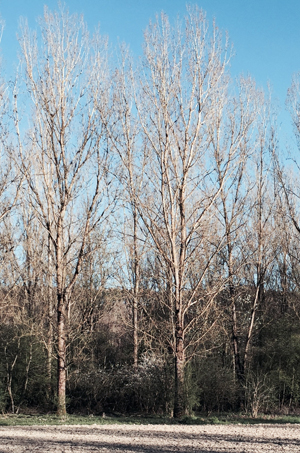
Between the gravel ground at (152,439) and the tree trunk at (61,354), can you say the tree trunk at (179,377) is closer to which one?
the gravel ground at (152,439)

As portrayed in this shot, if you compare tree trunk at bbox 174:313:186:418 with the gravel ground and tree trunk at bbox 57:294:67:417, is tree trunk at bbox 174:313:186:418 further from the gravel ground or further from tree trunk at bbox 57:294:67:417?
tree trunk at bbox 57:294:67:417

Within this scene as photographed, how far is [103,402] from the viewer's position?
17672 millimetres

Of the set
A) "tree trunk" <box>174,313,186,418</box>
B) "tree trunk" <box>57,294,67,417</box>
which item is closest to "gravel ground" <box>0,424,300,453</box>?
"tree trunk" <box>174,313,186,418</box>

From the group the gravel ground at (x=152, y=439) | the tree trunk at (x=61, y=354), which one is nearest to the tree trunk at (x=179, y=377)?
the gravel ground at (x=152, y=439)

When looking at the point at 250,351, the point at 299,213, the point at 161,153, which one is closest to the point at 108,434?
the point at 161,153

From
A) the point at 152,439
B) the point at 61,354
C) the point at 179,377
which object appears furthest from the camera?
the point at 61,354

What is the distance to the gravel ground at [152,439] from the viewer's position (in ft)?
21.5

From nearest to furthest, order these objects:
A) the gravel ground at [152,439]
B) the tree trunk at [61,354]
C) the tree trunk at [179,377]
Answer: the gravel ground at [152,439] < the tree trunk at [179,377] < the tree trunk at [61,354]

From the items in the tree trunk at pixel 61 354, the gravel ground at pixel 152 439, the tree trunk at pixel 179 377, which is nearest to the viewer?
the gravel ground at pixel 152 439

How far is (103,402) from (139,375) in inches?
76.8

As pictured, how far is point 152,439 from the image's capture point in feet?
24.2

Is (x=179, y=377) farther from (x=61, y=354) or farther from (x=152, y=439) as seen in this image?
(x=152, y=439)

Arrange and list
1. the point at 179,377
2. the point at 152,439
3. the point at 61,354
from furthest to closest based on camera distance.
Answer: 1. the point at 61,354
2. the point at 179,377
3. the point at 152,439

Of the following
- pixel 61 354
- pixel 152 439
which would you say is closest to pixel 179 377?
pixel 61 354
